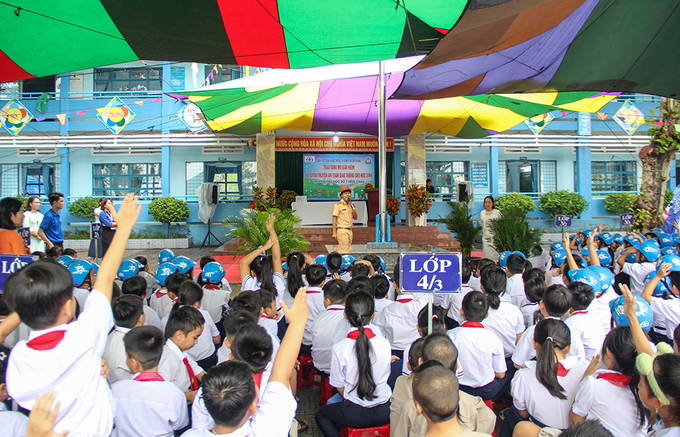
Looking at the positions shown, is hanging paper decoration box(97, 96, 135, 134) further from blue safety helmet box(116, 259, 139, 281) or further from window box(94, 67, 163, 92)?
blue safety helmet box(116, 259, 139, 281)

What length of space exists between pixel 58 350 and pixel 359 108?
9439mm

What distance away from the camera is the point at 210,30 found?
4.01 metres

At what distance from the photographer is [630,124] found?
45.8 ft

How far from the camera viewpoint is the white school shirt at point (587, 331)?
9.69ft

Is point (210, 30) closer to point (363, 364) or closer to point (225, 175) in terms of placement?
point (363, 364)

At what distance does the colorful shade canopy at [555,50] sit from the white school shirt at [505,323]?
245 cm

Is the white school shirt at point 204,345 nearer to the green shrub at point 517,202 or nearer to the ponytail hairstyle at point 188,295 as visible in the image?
the ponytail hairstyle at point 188,295

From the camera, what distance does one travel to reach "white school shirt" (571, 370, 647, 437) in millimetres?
1940

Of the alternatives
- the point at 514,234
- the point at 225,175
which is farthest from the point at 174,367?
the point at 225,175

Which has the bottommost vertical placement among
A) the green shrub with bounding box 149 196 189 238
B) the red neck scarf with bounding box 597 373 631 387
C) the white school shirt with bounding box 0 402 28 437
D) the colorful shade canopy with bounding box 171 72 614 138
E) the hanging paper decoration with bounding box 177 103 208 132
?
the white school shirt with bounding box 0 402 28 437

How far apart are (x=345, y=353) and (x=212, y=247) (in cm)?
1199

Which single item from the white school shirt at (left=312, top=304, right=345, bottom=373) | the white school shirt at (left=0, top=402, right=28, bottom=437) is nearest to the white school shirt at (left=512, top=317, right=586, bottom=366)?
the white school shirt at (left=312, top=304, right=345, bottom=373)

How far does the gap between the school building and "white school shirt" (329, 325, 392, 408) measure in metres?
12.2

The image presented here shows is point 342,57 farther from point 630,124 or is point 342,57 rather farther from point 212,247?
point 630,124
